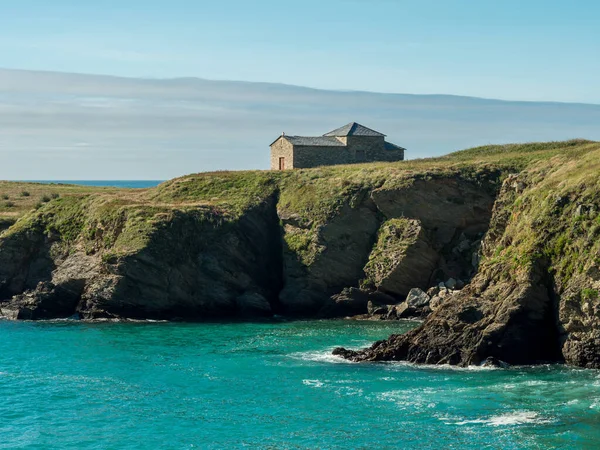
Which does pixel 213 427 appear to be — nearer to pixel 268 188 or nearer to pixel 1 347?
pixel 1 347

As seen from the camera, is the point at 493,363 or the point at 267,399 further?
the point at 493,363

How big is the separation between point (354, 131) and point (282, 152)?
8974mm

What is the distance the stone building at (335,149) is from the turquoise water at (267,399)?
3761 cm

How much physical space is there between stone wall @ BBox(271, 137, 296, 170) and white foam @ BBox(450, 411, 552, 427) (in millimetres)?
57866

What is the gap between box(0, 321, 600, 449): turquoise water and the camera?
135ft

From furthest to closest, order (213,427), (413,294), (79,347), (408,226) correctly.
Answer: (408,226), (413,294), (79,347), (213,427)

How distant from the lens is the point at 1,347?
62625mm

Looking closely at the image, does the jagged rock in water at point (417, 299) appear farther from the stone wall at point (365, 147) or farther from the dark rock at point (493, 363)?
the stone wall at point (365, 147)

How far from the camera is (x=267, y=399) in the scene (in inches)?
1887

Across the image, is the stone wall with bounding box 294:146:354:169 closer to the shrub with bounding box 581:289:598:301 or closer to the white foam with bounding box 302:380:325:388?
the white foam with bounding box 302:380:325:388

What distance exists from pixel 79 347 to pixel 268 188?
30290 mm

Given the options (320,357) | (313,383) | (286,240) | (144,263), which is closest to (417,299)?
(286,240)

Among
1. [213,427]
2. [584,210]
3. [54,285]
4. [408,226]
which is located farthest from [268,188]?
[213,427]

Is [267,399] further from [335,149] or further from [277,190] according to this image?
[335,149]
